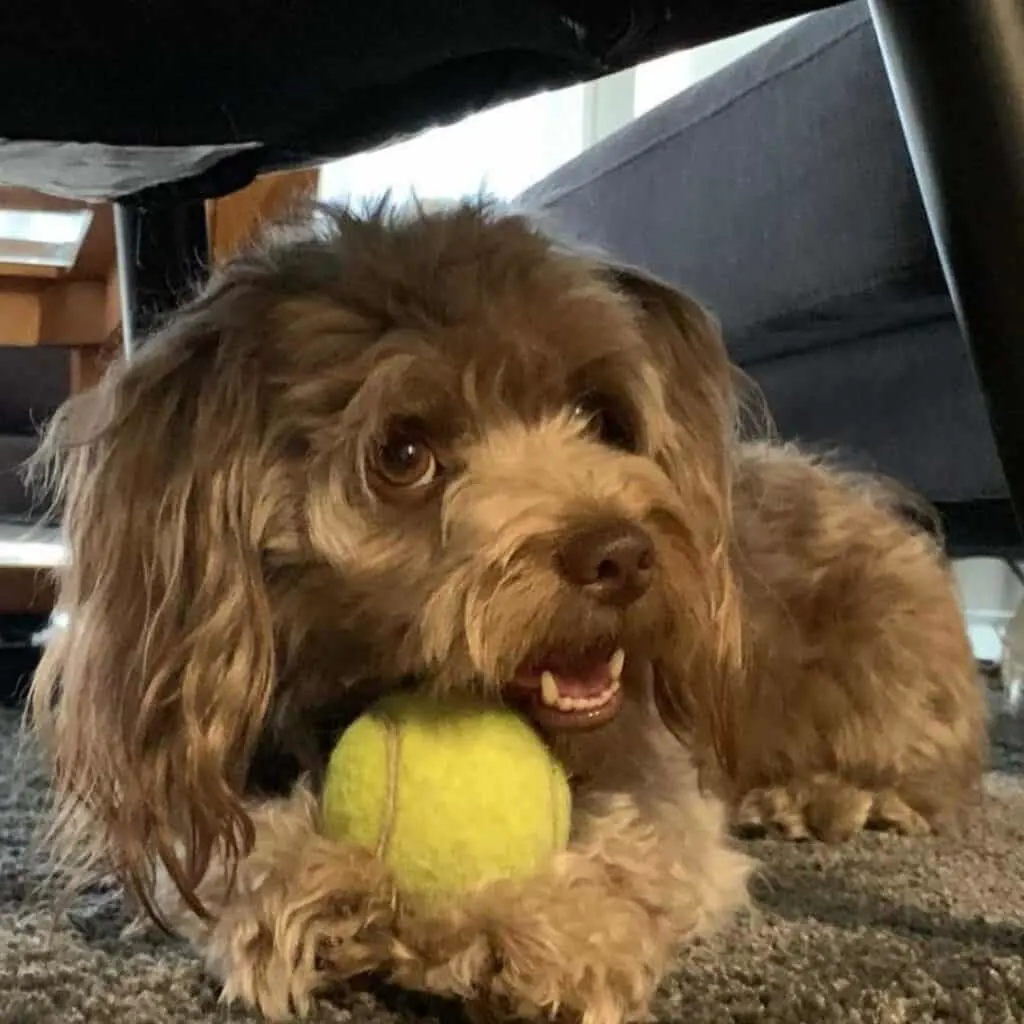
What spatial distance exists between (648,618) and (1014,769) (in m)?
0.80

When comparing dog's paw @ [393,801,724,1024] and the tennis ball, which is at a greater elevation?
the tennis ball

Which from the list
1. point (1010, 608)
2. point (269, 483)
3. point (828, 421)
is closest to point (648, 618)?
point (269, 483)

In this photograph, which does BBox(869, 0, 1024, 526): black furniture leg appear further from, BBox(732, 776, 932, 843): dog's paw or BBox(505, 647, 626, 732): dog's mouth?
BBox(732, 776, 932, 843): dog's paw

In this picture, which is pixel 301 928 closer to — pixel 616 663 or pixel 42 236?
pixel 616 663

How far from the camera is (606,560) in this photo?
0.88 metres

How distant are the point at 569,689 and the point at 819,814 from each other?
1.42 ft

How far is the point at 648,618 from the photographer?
925 millimetres

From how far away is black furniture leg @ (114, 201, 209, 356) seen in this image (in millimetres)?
1499

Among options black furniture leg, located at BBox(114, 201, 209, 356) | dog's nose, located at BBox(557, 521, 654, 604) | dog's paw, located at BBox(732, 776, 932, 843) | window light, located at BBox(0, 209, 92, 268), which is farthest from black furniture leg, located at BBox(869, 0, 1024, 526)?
window light, located at BBox(0, 209, 92, 268)

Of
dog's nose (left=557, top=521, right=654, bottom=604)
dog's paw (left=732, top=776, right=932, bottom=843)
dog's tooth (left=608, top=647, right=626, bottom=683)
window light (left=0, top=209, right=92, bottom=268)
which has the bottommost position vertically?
dog's paw (left=732, top=776, right=932, bottom=843)

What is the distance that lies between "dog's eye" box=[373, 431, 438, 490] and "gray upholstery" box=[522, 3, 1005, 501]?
1.53 feet

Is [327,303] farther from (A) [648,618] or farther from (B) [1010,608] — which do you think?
(B) [1010,608]

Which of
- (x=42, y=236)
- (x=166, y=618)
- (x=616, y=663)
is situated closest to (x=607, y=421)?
(x=616, y=663)

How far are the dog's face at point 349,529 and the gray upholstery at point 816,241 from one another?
42 centimetres
